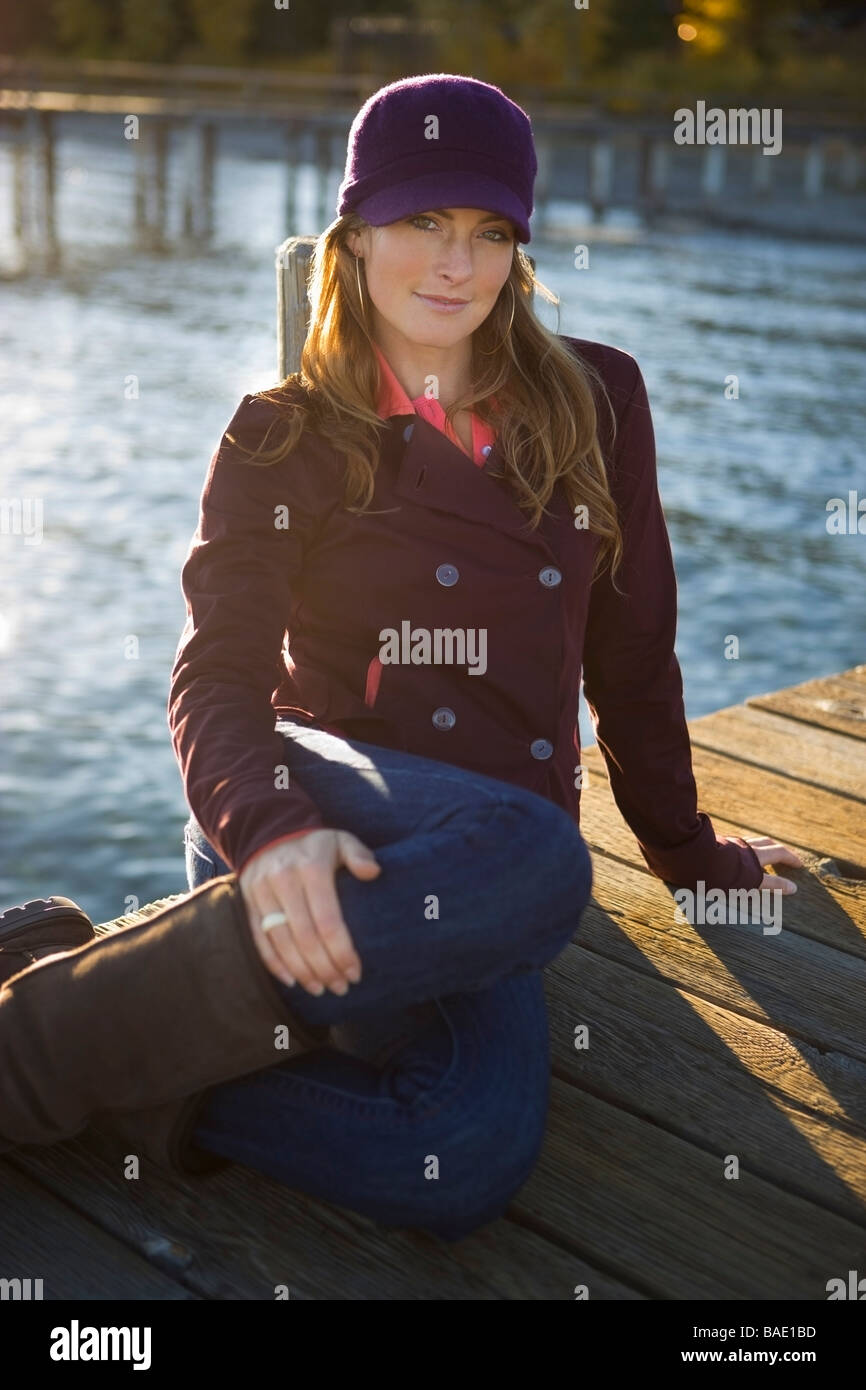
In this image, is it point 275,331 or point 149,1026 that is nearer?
point 149,1026

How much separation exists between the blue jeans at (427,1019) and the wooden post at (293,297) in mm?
1267

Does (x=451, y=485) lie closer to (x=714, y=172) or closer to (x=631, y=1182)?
(x=631, y=1182)

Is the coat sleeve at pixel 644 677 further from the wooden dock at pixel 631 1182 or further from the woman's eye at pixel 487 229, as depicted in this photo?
the woman's eye at pixel 487 229

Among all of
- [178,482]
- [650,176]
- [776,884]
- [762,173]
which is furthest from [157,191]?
[776,884]

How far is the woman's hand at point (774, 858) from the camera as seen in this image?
9.69 ft

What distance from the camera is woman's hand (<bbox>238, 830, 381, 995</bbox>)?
6.20 feet

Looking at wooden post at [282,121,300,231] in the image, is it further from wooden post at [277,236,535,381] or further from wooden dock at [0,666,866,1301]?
wooden dock at [0,666,866,1301]

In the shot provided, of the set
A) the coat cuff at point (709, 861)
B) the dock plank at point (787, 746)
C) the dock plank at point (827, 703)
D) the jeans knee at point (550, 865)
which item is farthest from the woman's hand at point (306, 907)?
the dock plank at point (827, 703)

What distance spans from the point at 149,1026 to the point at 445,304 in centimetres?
113

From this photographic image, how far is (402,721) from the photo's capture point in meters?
2.40

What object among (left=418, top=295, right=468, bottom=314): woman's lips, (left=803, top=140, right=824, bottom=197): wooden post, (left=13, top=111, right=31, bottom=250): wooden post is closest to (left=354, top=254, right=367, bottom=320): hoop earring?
(left=418, top=295, right=468, bottom=314): woman's lips

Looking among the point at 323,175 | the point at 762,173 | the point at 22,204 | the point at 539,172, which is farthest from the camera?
the point at 762,173

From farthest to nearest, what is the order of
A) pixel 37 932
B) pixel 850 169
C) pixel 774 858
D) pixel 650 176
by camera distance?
pixel 850 169
pixel 650 176
pixel 774 858
pixel 37 932

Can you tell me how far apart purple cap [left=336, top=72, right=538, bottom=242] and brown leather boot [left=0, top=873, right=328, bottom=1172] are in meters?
1.01
